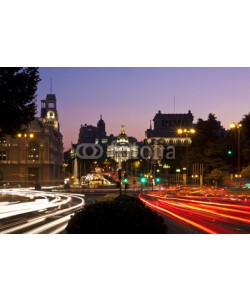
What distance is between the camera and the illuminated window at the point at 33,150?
385 feet

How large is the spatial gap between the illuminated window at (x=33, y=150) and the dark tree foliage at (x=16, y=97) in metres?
84.7

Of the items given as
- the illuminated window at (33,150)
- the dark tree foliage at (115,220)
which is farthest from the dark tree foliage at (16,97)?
the illuminated window at (33,150)

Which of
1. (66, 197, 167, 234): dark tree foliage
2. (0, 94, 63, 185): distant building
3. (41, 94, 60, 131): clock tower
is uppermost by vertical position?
(41, 94, 60, 131): clock tower

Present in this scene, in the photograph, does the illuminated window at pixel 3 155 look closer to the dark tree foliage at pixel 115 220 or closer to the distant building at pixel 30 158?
the distant building at pixel 30 158

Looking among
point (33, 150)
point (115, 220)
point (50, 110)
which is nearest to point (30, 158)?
point (33, 150)

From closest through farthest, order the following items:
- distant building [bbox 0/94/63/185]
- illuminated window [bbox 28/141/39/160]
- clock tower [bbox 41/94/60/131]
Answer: distant building [bbox 0/94/63/185] < illuminated window [bbox 28/141/39/160] < clock tower [bbox 41/94/60/131]

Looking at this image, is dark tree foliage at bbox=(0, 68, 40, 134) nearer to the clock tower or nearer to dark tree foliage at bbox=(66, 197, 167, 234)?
dark tree foliage at bbox=(66, 197, 167, 234)

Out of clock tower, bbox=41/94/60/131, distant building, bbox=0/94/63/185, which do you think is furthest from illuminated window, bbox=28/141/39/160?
clock tower, bbox=41/94/60/131

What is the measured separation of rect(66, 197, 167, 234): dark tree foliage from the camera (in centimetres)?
1508

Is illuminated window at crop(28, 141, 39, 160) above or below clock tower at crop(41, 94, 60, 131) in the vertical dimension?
below

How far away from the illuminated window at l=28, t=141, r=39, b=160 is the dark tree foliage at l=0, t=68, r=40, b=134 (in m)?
84.7
